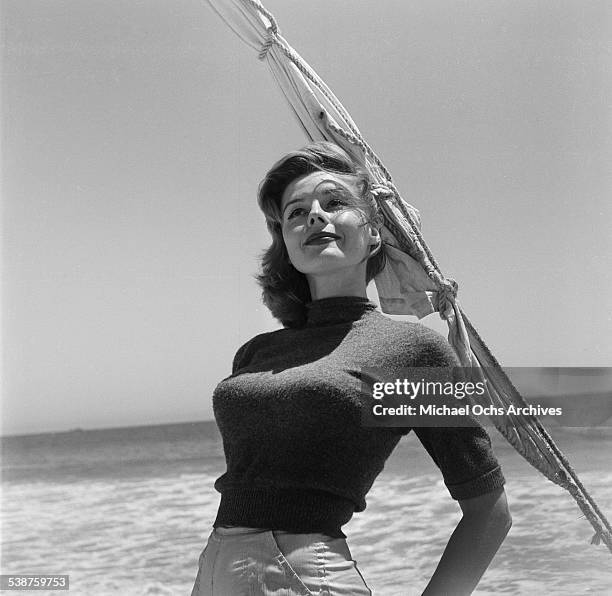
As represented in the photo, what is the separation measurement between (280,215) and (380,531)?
282cm

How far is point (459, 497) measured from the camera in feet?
3.08

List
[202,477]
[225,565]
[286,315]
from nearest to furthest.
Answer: [225,565] → [286,315] → [202,477]

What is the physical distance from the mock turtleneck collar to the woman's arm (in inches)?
10.9

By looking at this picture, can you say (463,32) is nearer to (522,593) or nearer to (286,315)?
(286,315)

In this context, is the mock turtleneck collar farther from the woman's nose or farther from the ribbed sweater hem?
the ribbed sweater hem

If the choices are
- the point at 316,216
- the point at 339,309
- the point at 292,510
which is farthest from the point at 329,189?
the point at 292,510

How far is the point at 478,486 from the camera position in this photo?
36.4 inches

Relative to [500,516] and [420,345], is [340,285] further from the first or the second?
[500,516]

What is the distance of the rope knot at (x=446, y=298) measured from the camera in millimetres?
1101

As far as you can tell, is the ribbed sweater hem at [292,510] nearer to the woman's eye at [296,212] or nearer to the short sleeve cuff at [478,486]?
the short sleeve cuff at [478,486]

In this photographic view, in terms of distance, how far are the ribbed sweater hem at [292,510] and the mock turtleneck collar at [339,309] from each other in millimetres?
244

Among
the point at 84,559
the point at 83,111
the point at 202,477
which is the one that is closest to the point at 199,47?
the point at 83,111

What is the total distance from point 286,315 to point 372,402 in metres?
0.24

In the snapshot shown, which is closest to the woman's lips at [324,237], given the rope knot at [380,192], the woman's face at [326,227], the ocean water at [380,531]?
the woman's face at [326,227]
